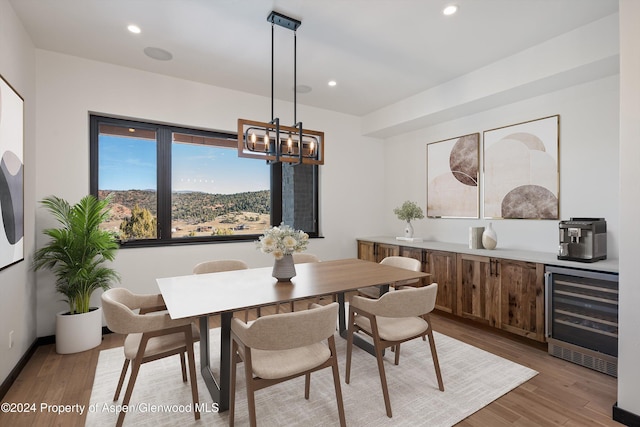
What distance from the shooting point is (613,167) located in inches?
115

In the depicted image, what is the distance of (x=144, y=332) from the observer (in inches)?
70.4

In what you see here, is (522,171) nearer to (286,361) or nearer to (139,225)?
(286,361)

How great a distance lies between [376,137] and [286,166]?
177 centimetres

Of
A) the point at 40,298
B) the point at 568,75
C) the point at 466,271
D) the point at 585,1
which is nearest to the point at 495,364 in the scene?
the point at 466,271

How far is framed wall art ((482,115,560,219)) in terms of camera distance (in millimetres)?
3318

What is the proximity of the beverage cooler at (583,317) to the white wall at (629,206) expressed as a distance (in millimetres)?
593

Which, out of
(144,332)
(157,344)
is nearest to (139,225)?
(157,344)

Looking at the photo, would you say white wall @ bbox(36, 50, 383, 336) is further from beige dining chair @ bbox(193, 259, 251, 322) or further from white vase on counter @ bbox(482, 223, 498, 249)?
white vase on counter @ bbox(482, 223, 498, 249)

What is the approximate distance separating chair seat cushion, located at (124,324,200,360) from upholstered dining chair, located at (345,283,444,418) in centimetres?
116

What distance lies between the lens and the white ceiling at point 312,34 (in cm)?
239

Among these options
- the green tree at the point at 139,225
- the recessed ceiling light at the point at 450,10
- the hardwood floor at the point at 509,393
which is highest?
the recessed ceiling light at the point at 450,10

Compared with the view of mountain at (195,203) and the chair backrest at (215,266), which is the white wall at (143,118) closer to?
the view of mountain at (195,203)

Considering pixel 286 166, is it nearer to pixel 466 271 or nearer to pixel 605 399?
pixel 466 271

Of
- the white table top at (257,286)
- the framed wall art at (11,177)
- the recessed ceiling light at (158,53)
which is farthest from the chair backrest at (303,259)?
the recessed ceiling light at (158,53)
